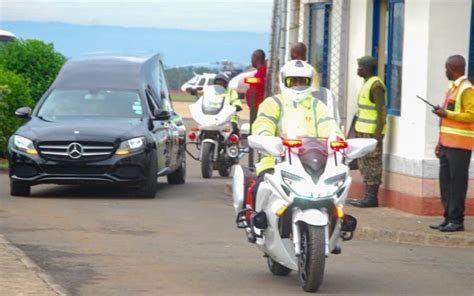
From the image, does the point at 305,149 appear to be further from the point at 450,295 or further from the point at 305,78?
the point at 450,295

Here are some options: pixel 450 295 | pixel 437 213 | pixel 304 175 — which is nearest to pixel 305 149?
pixel 304 175

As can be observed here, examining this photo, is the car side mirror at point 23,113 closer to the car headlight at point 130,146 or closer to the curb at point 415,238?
the car headlight at point 130,146

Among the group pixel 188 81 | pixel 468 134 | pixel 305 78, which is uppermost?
pixel 305 78

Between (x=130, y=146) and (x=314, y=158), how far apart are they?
297 inches

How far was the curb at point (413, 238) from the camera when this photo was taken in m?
13.7

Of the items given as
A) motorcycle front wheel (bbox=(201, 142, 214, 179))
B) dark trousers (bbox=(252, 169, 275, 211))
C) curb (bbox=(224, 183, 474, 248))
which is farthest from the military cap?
motorcycle front wheel (bbox=(201, 142, 214, 179))

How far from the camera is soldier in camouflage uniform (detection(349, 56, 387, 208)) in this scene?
52.8 feet

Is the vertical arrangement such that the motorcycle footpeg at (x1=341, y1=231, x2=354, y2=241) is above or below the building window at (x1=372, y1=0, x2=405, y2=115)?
below

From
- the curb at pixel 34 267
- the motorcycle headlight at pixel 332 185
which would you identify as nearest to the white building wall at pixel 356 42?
the curb at pixel 34 267

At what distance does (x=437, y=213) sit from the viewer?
1530 centimetres

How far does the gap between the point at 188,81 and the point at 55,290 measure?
225ft

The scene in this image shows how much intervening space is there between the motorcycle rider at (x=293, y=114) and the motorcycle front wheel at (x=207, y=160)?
11542mm

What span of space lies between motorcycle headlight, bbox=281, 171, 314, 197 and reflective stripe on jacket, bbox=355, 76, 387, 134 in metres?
6.06

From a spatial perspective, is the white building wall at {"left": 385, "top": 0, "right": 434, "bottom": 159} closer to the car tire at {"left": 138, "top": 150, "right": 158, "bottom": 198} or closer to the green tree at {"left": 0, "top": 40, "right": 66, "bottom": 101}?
the car tire at {"left": 138, "top": 150, "right": 158, "bottom": 198}
